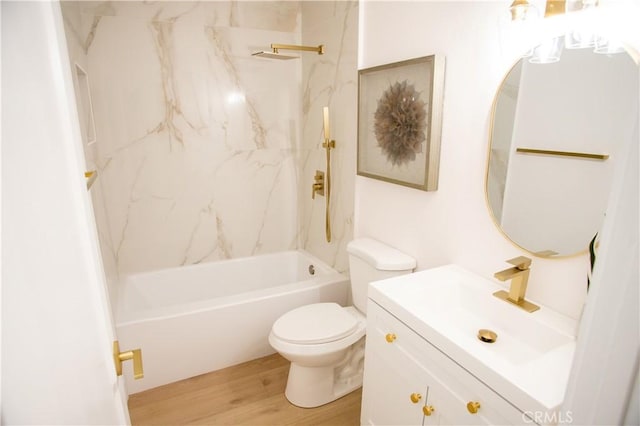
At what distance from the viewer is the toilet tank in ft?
5.90

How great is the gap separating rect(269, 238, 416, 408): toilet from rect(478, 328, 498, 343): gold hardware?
581 millimetres

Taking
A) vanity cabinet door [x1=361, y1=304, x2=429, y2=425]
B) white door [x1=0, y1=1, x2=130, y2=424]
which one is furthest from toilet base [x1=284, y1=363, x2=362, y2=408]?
white door [x1=0, y1=1, x2=130, y2=424]

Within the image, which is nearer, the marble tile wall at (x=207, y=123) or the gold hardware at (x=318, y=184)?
the marble tile wall at (x=207, y=123)

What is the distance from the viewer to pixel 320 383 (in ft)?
6.31

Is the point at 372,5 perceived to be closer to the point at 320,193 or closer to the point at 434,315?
the point at 320,193

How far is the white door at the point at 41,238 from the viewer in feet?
1.61

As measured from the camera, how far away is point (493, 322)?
4.33ft

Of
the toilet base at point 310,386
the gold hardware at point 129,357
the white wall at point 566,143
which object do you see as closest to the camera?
the gold hardware at point 129,357

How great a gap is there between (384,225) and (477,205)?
647 mm

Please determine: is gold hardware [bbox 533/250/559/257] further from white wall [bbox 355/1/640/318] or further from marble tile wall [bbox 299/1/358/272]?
marble tile wall [bbox 299/1/358/272]

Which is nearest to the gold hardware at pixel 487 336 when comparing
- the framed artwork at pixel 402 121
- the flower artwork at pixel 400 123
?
the framed artwork at pixel 402 121

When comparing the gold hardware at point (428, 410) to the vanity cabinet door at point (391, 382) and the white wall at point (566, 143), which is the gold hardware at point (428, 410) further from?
the white wall at point (566, 143)

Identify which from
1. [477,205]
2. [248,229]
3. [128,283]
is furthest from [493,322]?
[128,283]

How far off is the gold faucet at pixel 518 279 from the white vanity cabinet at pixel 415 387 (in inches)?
15.2
